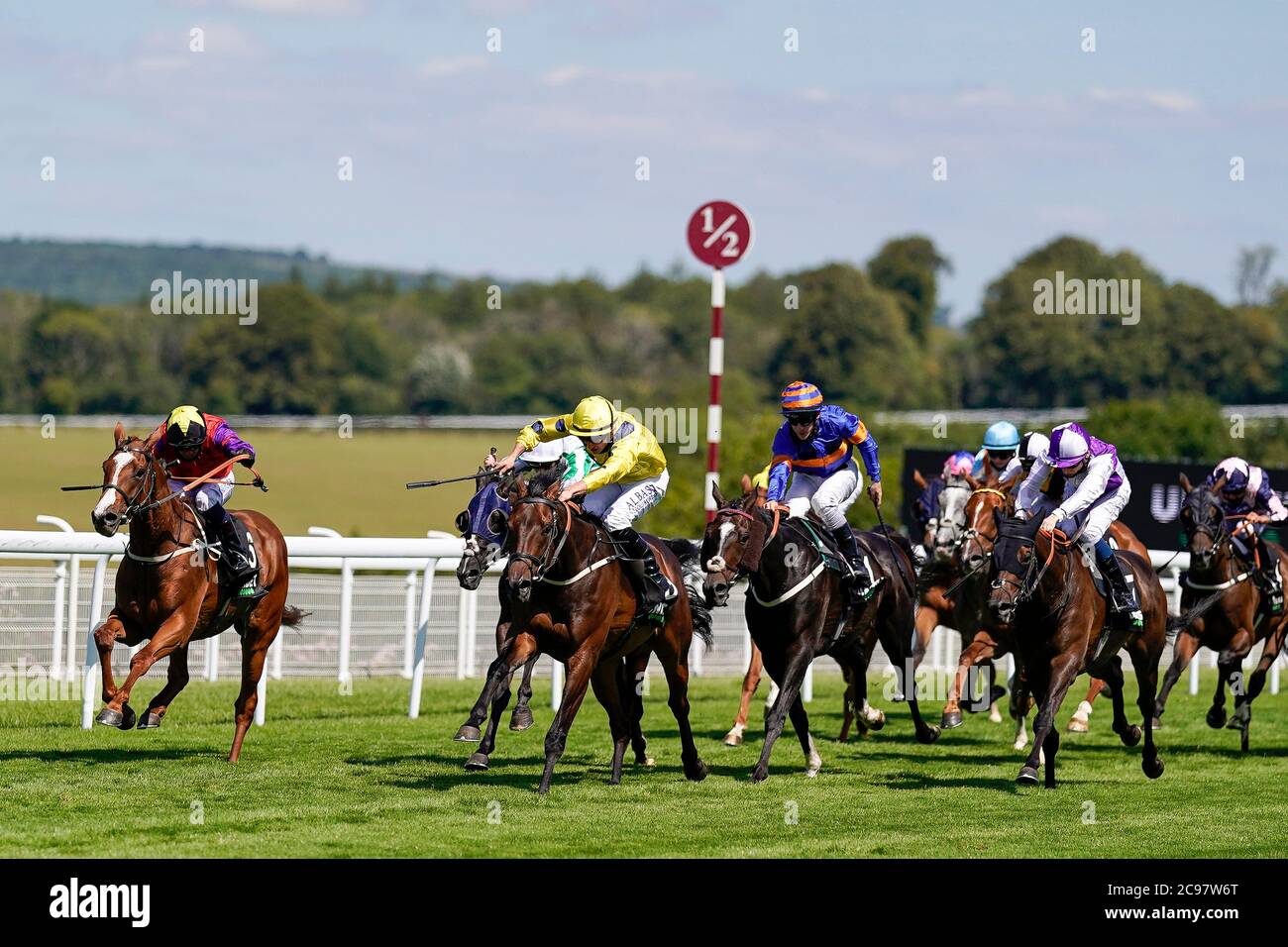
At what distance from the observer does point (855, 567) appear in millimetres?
9805

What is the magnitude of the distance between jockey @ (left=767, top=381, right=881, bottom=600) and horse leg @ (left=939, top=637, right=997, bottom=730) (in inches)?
38.6

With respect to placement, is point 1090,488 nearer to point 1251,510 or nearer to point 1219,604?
point 1219,604

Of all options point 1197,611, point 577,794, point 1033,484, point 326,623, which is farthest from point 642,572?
point 326,623

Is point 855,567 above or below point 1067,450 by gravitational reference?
below

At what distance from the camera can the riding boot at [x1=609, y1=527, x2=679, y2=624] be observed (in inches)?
354

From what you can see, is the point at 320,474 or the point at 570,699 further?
the point at 320,474

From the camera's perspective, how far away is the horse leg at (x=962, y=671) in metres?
10.4

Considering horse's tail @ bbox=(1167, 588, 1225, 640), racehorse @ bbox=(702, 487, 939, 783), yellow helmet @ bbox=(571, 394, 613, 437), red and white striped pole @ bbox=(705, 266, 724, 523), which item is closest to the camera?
racehorse @ bbox=(702, 487, 939, 783)

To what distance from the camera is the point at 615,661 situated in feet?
30.1

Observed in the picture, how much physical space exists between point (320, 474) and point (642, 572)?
1733 inches

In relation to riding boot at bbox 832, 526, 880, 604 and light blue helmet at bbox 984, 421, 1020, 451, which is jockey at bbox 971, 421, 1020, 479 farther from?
riding boot at bbox 832, 526, 880, 604

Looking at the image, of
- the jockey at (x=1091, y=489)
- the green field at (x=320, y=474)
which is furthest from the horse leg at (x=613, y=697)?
the green field at (x=320, y=474)

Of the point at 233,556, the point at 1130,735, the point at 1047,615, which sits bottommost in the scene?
the point at 1130,735

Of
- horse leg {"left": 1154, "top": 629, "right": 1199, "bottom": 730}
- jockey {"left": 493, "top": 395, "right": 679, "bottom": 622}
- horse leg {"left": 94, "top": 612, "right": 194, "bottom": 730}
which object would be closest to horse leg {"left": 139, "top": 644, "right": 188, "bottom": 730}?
horse leg {"left": 94, "top": 612, "right": 194, "bottom": 730}
